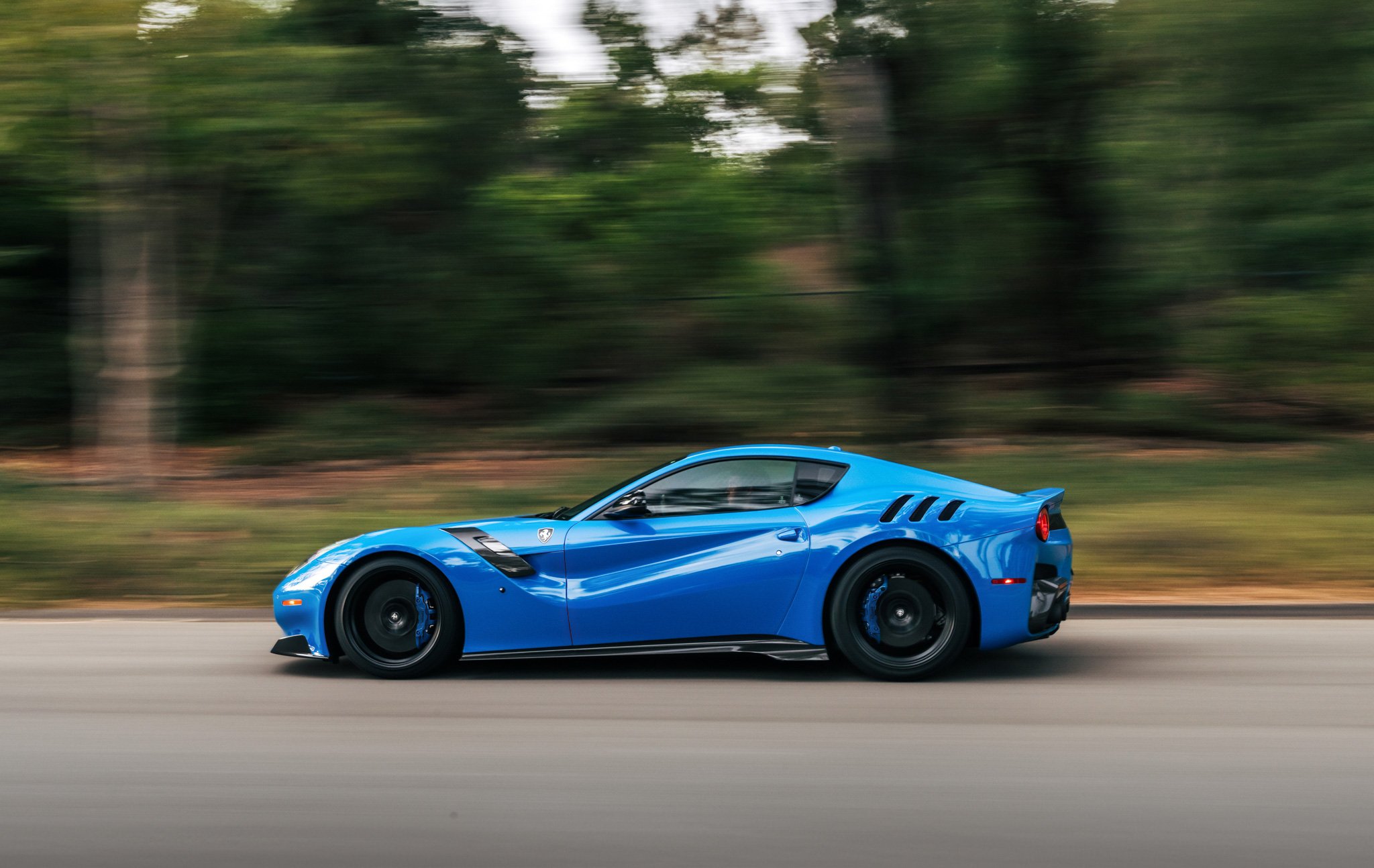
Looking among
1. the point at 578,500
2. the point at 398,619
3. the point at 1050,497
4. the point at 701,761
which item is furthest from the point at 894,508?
the point at 578,500

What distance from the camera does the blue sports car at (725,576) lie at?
5742 millimetres

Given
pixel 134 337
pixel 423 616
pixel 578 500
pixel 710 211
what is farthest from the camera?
pixel 710 211

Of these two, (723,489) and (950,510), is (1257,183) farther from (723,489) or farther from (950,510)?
(723,489)

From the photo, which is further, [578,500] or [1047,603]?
[578,500]

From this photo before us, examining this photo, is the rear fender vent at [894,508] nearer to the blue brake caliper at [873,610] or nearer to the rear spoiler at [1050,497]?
the blue brake caliper at [873,610]

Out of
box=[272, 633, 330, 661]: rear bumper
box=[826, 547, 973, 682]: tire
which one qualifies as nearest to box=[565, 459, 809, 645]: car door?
box=[826, 547, 973, 682]: tire

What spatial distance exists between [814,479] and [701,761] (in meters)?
1.76

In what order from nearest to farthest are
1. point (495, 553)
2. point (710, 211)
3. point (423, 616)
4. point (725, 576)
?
point (725, 576)
point (495, 553)
point (423, 616)
point (710, 211)

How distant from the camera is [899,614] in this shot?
5.82 meters

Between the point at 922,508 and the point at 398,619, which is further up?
the point at 922,508

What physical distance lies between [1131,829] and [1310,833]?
20.4 inches

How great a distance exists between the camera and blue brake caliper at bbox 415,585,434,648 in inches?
240

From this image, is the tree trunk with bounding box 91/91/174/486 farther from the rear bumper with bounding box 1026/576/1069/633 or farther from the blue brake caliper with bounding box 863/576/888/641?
the rear bumper with bounding box 1026/576/1069/633

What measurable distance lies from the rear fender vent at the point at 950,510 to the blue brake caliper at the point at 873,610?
14.8 inches
